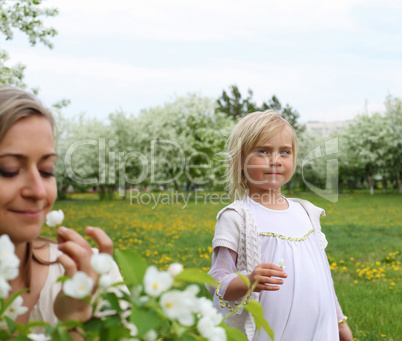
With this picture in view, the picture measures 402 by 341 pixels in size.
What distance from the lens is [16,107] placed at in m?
1.15

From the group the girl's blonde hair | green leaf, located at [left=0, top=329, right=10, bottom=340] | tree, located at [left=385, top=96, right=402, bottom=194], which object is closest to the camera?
green leaf, located at [left=0, top=329, right=10, bottom=340]

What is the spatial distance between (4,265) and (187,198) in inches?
1051

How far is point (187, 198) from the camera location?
27.4m

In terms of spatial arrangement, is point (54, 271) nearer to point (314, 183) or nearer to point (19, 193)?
point (19, 193)

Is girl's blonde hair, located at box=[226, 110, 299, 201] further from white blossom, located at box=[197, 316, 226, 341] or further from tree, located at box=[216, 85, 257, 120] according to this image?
tree, located at box=[216, 85, 257, 120]

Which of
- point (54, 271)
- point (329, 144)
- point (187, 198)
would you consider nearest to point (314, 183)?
point (329, 144)

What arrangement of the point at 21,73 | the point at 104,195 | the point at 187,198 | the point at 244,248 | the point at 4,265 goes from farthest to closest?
the point at 104,195 < the point at 187,198 < the point at 21,73 < the point at 244,248 < the point at 4,265

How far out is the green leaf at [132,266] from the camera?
31.0 inches

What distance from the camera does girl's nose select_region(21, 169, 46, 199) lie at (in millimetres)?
1098

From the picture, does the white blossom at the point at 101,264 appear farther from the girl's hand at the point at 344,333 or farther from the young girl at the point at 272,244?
the girl's hand at the point at 344,333

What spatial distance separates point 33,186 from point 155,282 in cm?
52

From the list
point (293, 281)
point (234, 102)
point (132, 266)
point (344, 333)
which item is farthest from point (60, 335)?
point (234, 102)

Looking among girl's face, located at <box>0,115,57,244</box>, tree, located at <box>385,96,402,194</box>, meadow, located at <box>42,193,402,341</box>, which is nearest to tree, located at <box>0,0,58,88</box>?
meadow, located at <box>42,193,402,341</box>

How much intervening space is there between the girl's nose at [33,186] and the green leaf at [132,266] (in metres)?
0.38
